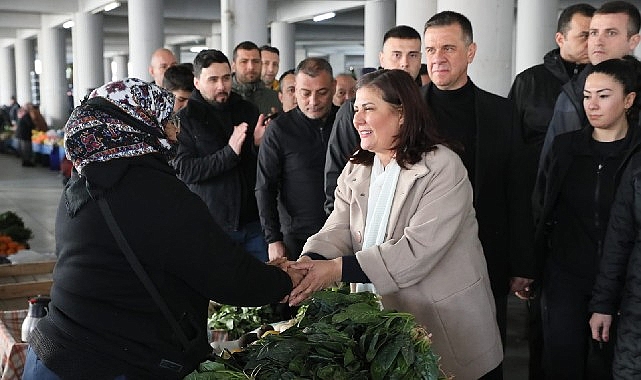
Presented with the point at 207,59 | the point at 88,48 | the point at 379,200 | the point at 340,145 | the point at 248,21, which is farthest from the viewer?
the point at 88,48

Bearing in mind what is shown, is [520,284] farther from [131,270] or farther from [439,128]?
[131,270]

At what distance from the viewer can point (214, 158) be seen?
470 centimetres

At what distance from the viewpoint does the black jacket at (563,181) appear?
11.3ft

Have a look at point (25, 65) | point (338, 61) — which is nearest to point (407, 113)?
point (25, 65)

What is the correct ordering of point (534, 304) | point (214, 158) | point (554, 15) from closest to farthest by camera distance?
point (534, 304)
point (214, 158)
point (554, 15)

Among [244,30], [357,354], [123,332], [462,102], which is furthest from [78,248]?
[244,30]

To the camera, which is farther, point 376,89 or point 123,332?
point 376,89

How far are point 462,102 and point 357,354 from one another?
1.56 metres

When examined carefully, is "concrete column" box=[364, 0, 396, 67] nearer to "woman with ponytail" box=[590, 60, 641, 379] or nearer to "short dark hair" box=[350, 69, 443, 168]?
"woman with ponytail" box=[590, 60, 641, 379]

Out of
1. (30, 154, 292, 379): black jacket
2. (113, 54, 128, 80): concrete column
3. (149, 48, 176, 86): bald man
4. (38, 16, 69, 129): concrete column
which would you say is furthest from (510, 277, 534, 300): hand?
(113, 54, 128, 80): concrete column

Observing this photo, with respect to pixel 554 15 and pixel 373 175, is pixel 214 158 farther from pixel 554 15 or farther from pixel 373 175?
pixel 554 15

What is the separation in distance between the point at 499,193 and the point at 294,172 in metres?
1.47

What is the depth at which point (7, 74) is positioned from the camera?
3803 cm

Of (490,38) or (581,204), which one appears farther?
(490,38)
